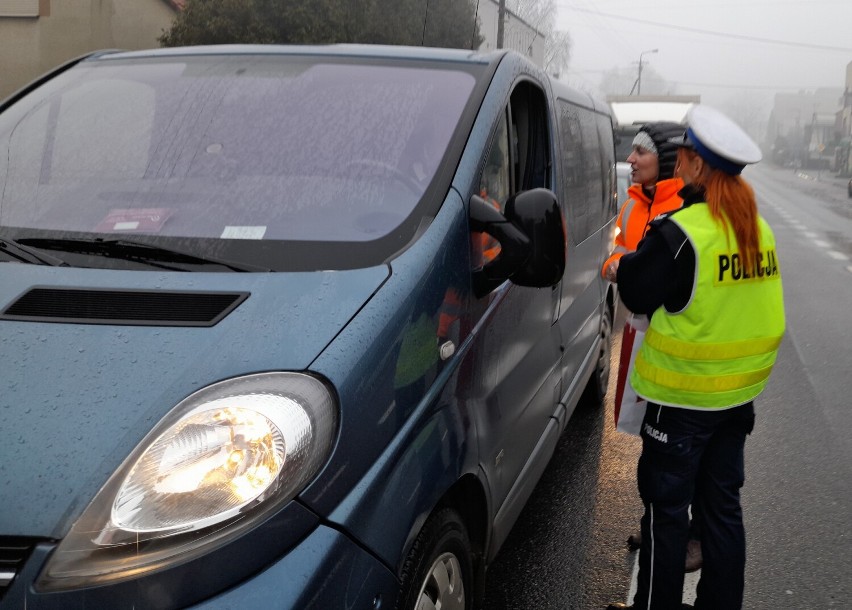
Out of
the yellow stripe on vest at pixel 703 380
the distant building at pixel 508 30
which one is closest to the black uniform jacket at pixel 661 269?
the yellow stripe on vest at pixel 703 380

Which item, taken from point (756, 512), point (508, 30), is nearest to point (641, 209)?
point (756, 512)

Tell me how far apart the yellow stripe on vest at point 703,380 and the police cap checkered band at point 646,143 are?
1557mm

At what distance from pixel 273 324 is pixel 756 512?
308 centimetres

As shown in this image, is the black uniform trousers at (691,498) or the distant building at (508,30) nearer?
the black uniform trousers at (691,498)

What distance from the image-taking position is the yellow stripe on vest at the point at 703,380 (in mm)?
2684

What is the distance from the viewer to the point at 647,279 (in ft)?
8.67

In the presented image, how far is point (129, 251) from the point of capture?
7.34 ft

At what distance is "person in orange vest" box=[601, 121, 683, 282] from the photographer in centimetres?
399

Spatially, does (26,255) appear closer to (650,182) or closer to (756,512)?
(650,182)

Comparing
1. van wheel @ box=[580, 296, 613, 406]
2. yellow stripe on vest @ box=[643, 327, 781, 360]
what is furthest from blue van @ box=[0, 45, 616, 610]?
van wheel @ box=[580, 296, 613, 406]

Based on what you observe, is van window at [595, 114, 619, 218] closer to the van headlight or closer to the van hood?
the van hood

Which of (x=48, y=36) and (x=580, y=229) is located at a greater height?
(x=580, y=229)

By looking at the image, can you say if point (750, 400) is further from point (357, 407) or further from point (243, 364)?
point (243, 364)

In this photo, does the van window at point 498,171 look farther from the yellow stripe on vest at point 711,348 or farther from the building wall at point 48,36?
the building wall at point 48,36
